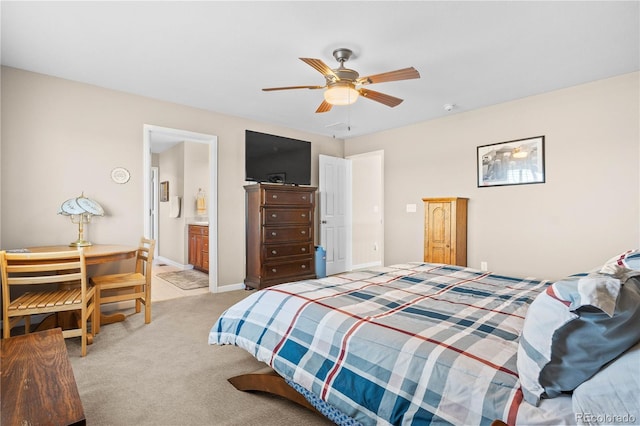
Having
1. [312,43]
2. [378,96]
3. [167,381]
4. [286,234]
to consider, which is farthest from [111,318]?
[378,96]

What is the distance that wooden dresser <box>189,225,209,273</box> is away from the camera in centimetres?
562

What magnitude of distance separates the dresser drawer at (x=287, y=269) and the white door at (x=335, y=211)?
0.76 m

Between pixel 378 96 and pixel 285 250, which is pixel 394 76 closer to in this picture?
pixel 378 96

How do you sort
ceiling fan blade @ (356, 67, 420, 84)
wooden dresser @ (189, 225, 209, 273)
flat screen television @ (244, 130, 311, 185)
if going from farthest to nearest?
wooden dresser @ (189, 225, 209, 273), flat screen television @ (244, 130, 311, 185), ceiling fan blade @ (356, 67, 420, 84)

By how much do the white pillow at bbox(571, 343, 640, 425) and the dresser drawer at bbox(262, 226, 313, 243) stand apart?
12.7 feet

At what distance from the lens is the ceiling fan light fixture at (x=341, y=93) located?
2.66 metres

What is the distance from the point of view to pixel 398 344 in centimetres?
130

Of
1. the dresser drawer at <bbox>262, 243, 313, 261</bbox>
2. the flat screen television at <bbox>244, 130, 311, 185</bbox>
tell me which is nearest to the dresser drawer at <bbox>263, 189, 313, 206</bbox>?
the flat screen television at <bbox>244, 130, 311, 185</bbox>

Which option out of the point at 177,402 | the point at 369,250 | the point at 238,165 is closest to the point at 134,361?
the point at 177,402

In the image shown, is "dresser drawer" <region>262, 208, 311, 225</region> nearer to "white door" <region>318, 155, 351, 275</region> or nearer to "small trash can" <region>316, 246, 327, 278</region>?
"small trash can" <region>316, 246, 327, 278</region>

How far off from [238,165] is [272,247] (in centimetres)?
129

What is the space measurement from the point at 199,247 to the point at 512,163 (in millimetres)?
5053

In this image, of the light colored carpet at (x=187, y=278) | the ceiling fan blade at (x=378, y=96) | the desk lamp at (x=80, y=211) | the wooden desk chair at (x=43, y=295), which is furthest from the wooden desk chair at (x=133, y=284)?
the ceiling fan blade at (x=378, y=96)

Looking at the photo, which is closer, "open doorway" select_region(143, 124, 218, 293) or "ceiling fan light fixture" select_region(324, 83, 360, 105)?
"ceiling fan light fixture" select_region(324, 83, 360, 105)
